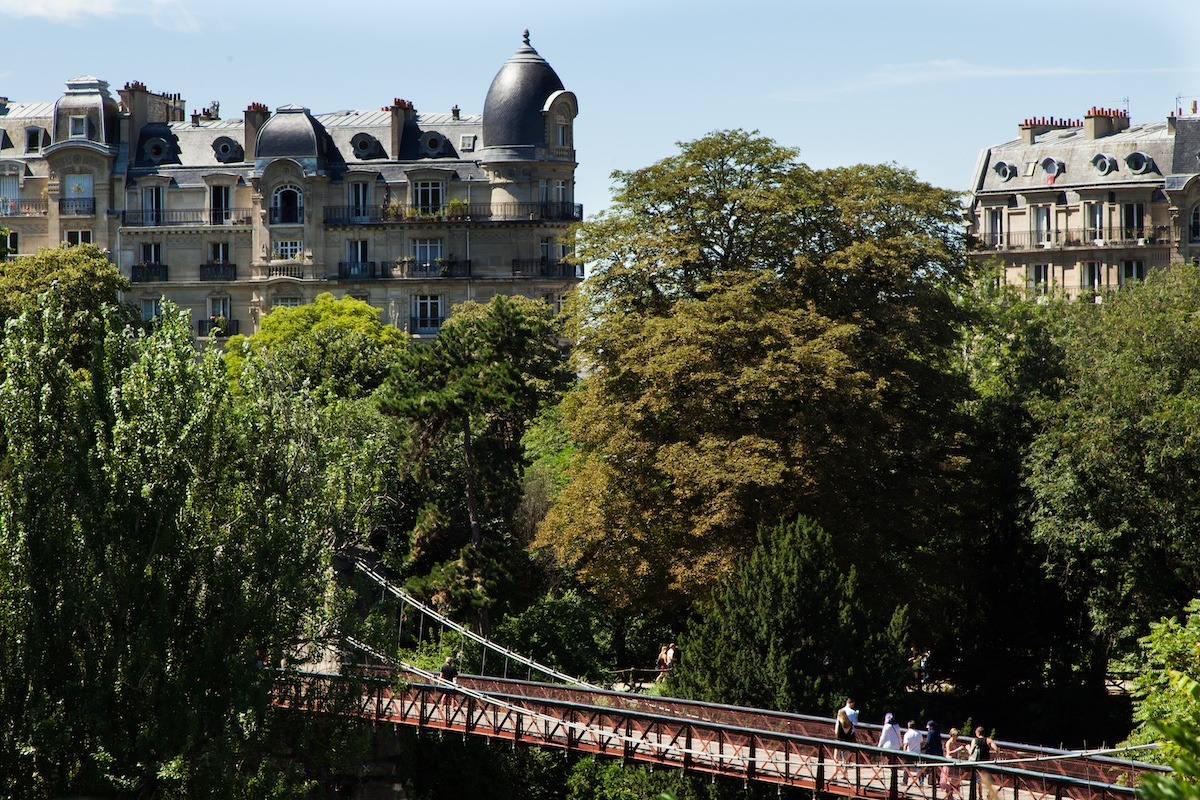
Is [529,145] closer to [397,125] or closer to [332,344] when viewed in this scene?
[397,125]

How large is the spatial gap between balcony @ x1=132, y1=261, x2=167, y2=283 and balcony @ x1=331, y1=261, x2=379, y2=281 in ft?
28.3

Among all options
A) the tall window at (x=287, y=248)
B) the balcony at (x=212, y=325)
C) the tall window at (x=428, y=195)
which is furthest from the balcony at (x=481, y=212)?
the balcony at (x=212, y=325)

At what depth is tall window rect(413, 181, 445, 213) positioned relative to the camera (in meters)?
79.8

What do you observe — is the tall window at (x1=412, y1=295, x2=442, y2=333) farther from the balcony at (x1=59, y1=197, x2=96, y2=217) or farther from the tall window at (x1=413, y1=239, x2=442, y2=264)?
the balcony at (x1=59, y1=197, x2=96, y2=217)

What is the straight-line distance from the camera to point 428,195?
79.9 meters

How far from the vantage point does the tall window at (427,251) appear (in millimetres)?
79688

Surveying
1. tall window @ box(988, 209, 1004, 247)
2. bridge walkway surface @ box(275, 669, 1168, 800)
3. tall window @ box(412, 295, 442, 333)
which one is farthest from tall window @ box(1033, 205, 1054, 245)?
bridge walkway surface @ box(275, 669, 1168, 800)

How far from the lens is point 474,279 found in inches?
3098

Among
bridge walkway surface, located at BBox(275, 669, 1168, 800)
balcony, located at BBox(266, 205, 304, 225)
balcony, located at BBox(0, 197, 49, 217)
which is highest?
balcony, located at BBox(0, 197, 49, 217)

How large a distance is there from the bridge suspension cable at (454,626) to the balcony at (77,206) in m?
44.1

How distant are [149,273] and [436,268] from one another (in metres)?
13.8

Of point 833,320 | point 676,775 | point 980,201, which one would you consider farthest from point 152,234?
point 676,775

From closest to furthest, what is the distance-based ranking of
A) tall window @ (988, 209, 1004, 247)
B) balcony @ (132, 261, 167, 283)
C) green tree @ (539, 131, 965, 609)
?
green tree @ (539, 131, 965, 609) → tall window @ (988, 209, 1004, 247) → balcony @ (132, 261, 167, 283)

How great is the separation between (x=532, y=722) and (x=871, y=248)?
13.0 metres
